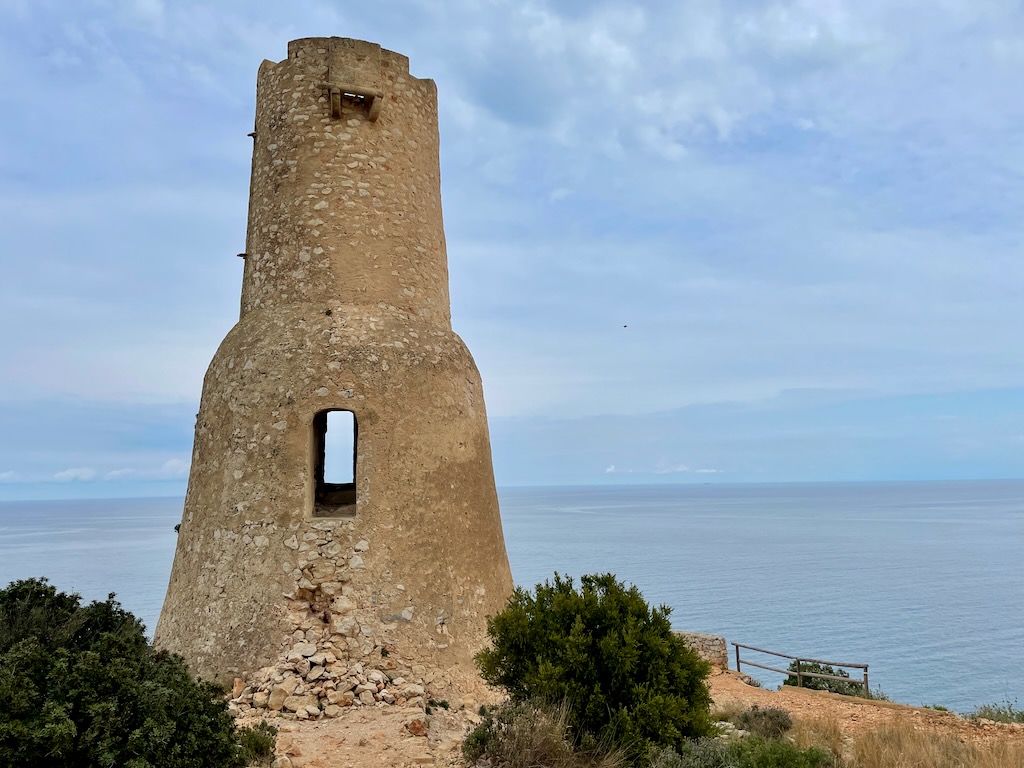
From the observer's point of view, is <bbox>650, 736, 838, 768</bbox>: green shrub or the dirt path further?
the dirt path

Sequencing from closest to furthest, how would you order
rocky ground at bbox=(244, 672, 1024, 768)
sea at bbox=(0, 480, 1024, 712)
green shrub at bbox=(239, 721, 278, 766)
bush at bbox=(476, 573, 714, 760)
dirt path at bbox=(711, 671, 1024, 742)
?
green shrub at bbox=(239, 721, 278, 766) → bush at bbox=(476, 573, 714, 760) → rocky ground at bbox=(244, 672, 1024, 768) → dirt path at bbox=(711, 671, 1024, 742) → sea at bbox=(0, 480, 1024, 712)

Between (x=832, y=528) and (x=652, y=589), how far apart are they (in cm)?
6486

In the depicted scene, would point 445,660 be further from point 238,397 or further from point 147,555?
point 147,555

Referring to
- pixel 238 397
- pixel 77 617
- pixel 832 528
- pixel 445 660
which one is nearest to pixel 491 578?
pixel 445 660

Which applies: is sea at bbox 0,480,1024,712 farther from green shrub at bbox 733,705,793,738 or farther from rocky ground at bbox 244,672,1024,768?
green shrub at bbox 733,705,793,738

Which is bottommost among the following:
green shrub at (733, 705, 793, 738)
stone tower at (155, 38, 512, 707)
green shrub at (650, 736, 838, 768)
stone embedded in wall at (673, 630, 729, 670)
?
stone embedded in wall at (673, 630, 729, 670)

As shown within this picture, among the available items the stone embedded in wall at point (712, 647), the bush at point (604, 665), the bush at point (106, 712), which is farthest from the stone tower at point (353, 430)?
the stone embedded in wall at point (712, 647)

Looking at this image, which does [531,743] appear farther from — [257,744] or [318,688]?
[318,688]

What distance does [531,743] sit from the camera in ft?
18.9

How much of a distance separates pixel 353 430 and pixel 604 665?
12.7 ft

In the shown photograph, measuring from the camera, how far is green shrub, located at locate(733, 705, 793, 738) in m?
8.03

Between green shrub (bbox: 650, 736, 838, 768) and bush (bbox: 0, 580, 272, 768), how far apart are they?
9.83 feet

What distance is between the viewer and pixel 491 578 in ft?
28.6

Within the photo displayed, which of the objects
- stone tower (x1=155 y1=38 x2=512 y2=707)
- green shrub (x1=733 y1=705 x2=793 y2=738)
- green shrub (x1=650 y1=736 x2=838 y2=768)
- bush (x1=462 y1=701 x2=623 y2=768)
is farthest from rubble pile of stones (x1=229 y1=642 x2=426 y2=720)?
green shrub (x1=733 y1=705 x2=793 y2=738)
